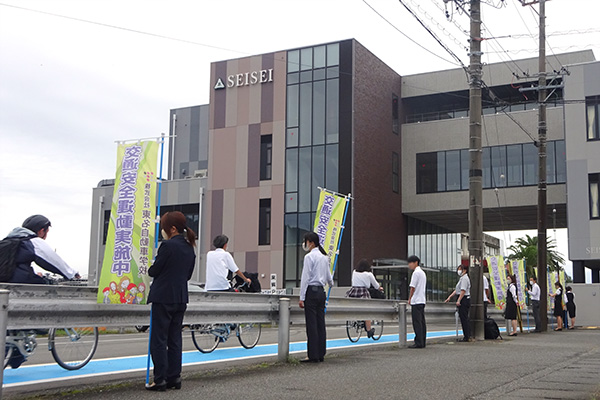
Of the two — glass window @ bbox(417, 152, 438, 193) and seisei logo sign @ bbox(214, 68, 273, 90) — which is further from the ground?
seisei logo sign @ bbox(214, 68, 273, 90)

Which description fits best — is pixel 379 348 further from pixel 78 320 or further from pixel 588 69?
pixel 588 69

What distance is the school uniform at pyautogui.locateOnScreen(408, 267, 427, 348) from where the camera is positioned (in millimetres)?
12594

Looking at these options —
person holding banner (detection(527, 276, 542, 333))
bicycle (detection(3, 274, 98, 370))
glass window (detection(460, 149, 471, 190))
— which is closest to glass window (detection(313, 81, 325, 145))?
glass window (detection(460, 149, 471, 190))

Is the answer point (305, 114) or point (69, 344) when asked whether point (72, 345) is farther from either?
point (305, 114)

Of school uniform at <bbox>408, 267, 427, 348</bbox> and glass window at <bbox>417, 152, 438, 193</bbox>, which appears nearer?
school uniform at <bbox>408, 267, 427, 348</bbox>

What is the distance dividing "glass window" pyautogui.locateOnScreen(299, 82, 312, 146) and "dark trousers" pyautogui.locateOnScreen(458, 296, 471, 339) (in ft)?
78.0

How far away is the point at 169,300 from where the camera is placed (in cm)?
688

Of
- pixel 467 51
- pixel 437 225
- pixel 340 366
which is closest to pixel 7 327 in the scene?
pixel 340 366

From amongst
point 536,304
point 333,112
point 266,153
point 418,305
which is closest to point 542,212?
point 536,304

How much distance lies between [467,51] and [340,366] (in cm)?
1087

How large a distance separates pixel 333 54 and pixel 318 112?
11.2 ft

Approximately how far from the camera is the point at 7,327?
593cm

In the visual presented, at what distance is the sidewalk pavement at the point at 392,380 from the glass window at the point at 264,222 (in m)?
28.1

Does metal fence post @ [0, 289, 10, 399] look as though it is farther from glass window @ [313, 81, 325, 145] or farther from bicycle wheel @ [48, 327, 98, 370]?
glass window @ [313, 81, 325, 145]
